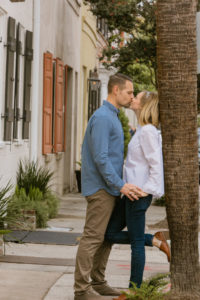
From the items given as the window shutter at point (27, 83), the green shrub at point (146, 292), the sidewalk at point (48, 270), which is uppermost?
the window shutter at point (27, 83)

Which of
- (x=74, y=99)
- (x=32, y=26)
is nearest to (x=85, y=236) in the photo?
(x=32, y=26)

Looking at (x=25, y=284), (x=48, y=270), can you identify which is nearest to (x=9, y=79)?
(x=48, y=270)

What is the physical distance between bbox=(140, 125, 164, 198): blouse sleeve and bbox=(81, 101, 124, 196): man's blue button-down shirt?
223 mm

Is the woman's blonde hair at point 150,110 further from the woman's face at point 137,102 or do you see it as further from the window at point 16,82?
the window at point 16,82

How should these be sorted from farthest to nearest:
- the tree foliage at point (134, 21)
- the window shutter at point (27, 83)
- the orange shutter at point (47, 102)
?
the tree foliage at point (134, 21) → the orange shutter at point (47, 102) → the window shutter at point (27, 83)

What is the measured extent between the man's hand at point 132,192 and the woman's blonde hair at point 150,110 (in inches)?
19.7

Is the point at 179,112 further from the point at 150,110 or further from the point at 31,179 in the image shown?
the point at 31,179

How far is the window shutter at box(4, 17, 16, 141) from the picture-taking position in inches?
446

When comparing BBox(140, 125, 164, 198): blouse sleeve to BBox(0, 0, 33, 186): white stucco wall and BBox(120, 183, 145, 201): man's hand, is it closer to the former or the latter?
BBox(120, 183, 145, 201): man's hand

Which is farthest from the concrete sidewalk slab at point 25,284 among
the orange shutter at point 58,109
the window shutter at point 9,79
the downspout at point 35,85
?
the orange shutter at point 58,109

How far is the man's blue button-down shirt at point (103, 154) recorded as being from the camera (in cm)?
594

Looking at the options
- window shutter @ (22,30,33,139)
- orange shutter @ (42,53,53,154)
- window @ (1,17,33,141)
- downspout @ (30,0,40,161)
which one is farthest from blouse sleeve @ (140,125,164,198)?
orange shutter @ (42,53,53,154)

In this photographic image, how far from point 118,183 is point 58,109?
10.3m

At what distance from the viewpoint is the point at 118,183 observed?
5.92 m
